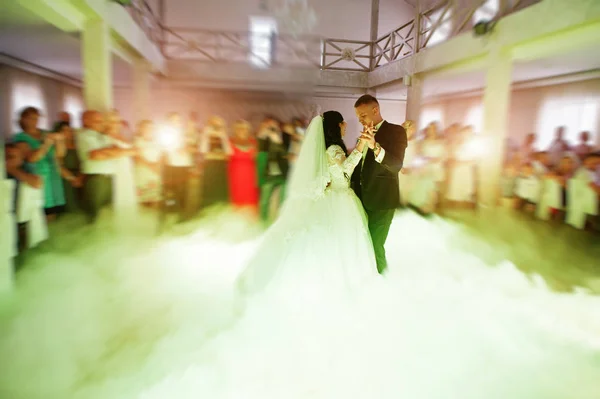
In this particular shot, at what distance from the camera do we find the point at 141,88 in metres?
9.89

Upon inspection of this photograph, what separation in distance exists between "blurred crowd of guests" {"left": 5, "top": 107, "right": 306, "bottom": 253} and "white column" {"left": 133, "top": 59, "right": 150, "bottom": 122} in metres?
3.82

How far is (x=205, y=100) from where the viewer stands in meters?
13.3

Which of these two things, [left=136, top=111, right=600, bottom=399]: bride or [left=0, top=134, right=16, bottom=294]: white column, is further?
[left=0, top=134, right=16, bottom=294]: white column

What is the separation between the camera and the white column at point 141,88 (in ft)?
31.6

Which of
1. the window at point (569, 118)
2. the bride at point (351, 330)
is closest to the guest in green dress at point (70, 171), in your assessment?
the bride at point (351, 330)

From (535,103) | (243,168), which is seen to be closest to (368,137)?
(243,168)

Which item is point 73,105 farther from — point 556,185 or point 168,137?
point 556,185

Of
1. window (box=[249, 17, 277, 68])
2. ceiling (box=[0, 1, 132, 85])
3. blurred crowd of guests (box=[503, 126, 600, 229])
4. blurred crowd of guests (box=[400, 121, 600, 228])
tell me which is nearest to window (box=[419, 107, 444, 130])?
window (box=[249, 17, 277, 68])

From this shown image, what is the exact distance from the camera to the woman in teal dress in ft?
14.0

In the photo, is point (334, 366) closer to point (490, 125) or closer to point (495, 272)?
point (495, 272)

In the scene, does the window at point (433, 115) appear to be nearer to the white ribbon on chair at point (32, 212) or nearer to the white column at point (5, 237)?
the white ribbon on chair at point (32, 212)

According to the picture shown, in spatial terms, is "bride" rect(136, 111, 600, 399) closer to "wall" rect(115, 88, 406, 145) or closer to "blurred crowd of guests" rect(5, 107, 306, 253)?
"blurred crowd of guests" rect(5, 107, 306, 253)

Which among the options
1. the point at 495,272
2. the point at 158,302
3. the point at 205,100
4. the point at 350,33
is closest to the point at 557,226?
the point at 495,272

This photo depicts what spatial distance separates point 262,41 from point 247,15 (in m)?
1.32
